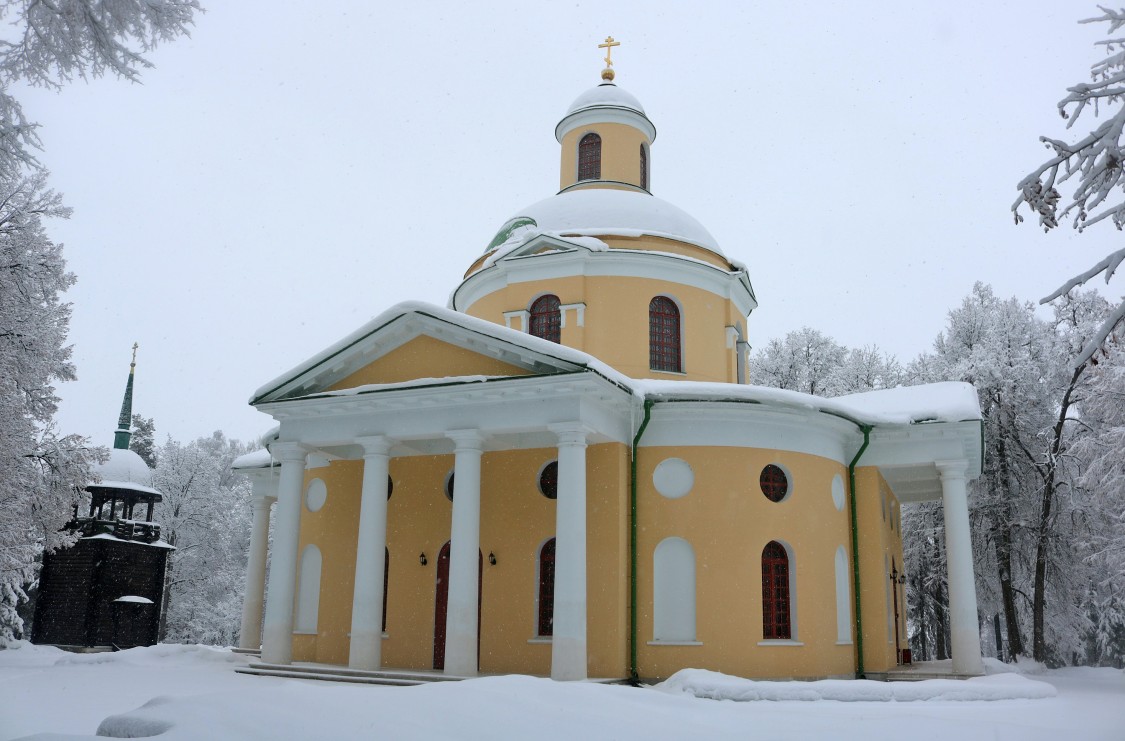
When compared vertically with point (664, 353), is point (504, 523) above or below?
below

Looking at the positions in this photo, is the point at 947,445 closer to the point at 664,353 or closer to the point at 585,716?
the point at 664,353

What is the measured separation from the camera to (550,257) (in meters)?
19.9

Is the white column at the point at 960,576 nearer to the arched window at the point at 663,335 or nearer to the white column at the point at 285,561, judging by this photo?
the arched window at the point at 663,335

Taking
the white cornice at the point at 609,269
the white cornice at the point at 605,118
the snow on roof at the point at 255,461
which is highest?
the white cornice at the point at 605,118

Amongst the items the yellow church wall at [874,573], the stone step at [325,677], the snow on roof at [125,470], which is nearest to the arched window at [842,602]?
the yellow church wall at [874,573]

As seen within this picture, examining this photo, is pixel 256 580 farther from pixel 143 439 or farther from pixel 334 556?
pixel 143 439

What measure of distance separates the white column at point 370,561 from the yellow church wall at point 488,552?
114 cm

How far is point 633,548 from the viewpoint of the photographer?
16.2 metres

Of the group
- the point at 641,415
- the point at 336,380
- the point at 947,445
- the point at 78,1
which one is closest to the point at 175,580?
the point at 336,380

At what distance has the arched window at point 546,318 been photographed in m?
19.9

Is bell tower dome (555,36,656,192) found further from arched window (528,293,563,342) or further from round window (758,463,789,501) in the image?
A: round window (758,463,789,501)

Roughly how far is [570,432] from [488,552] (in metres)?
3.42

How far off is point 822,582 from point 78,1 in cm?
1422

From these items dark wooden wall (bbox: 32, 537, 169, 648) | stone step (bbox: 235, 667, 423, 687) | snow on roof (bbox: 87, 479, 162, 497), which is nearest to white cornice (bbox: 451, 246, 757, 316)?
stone step (bbox: 235, 667, 423, 687)
